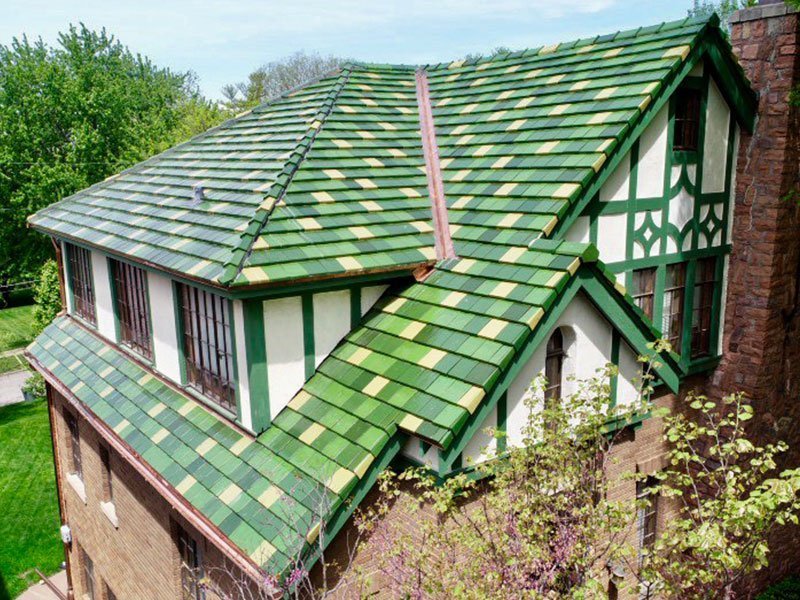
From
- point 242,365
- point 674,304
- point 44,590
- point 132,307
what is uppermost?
point 132,307

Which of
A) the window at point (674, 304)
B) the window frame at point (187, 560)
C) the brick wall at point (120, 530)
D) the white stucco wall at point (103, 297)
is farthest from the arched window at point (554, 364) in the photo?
the white stucco wall at point (103, 297)

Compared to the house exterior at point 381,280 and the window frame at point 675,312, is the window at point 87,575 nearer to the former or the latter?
the house exterior at point 381,280

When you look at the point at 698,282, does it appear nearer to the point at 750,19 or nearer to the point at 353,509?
the point at 750,19

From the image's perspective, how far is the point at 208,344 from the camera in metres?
9.16

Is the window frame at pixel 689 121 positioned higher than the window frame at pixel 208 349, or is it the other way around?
the window frame at pixel 689 121

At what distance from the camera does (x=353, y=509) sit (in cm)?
686

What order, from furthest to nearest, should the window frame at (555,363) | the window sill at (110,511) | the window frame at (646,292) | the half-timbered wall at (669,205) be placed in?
the window sill at (110,511) → the window frame at (646,292) → the half-timbered wall at (669,205) → the window frame at (555,363)

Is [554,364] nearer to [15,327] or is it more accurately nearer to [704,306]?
[704,306]

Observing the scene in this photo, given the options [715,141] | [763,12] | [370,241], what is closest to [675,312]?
[715,141]

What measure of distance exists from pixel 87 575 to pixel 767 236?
16.2m

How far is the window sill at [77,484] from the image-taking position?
47.0ft

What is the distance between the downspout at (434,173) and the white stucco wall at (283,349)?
2.22 metres

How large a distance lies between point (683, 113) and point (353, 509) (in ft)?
25.2

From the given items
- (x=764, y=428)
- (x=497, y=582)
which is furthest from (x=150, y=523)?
(x=764, y=428)
